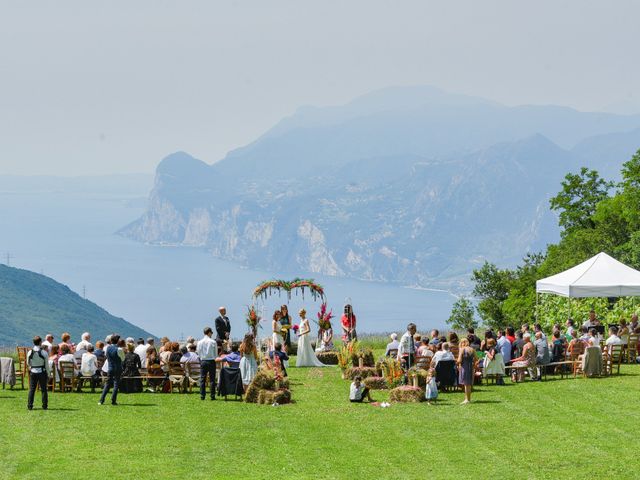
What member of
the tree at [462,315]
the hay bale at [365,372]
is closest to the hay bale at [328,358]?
the hay bale at [365,372]

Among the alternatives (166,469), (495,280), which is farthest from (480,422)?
(495,280)

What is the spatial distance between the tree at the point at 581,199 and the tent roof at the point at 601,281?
3958 centimetres

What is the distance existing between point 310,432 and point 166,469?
3290 millimetres

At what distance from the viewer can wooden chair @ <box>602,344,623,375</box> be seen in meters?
22.5

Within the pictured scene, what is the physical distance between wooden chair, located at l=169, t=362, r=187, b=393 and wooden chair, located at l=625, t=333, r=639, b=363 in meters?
11.5

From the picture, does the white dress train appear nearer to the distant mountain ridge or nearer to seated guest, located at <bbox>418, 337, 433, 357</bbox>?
seated guest, located at <bbox>418, 337, 433, 357</bbox>

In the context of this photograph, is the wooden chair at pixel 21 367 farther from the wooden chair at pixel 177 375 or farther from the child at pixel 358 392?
the child at pixel 358 392

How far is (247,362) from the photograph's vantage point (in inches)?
797

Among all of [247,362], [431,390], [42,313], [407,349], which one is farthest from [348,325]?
[42,313]

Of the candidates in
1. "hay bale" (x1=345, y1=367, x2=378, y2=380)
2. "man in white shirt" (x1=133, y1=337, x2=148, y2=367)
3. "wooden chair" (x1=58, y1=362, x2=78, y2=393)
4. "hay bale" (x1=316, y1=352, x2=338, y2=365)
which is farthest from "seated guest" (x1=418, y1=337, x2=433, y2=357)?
"wooden chair" (x1=58, y1=362, x2=78, y2=393)

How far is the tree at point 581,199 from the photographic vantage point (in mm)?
65688

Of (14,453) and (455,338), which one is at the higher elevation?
(455,338)

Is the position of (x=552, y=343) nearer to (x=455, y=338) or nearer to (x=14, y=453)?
(x=455, y=338)

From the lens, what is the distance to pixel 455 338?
21.5 m
